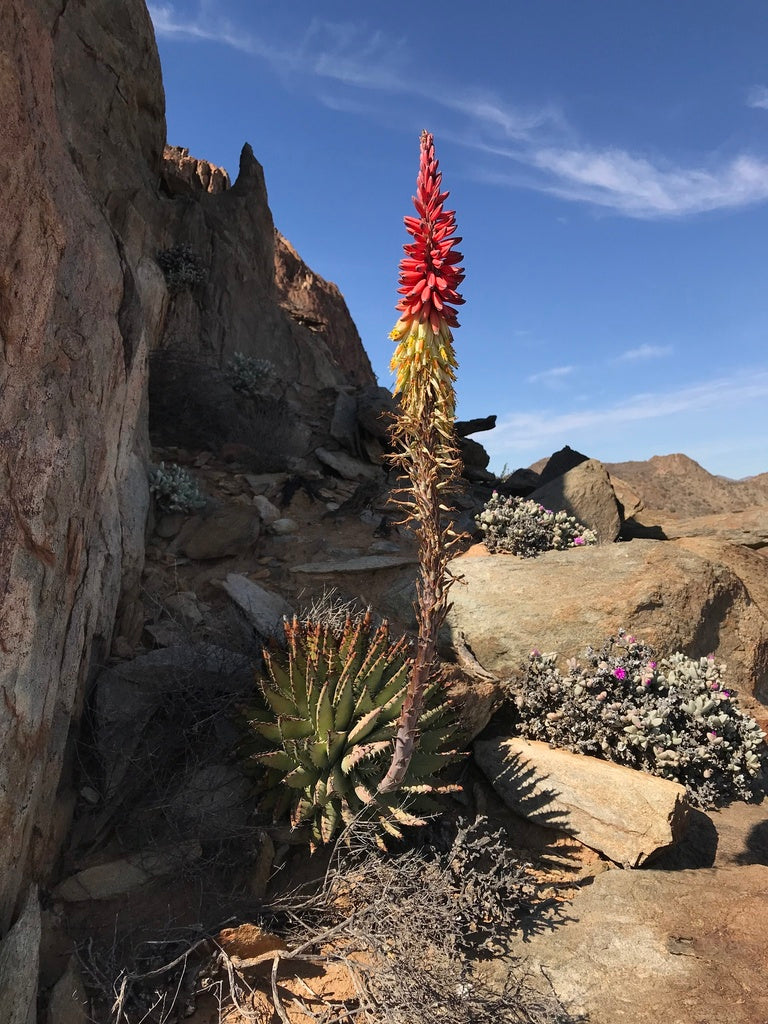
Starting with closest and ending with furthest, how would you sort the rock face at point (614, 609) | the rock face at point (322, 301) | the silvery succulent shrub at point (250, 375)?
1. the rock face at point (614, 609)
2. the silvery succulent shrub at point (250, 375)
3. the rock face at point (322, 301)

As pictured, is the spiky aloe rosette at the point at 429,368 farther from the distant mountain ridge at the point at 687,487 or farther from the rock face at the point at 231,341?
the distant mountain ridge at the point at 687,487

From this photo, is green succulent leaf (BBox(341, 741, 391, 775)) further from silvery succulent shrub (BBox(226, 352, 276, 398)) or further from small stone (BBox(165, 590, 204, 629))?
silvery succulent shrub (BBox(226, 352, 276, 398))

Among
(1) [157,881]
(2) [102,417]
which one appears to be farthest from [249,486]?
(1) [157,881]

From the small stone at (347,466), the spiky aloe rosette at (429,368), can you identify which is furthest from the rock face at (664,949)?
the small stone at (347,466)

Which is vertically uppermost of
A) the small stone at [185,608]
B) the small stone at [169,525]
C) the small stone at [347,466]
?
the small stone at [347,466]

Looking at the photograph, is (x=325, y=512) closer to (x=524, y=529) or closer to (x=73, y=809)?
(x=524, y=529)

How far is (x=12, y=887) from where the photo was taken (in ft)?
10.3

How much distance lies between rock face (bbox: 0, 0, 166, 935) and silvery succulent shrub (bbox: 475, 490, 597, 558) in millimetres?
4636

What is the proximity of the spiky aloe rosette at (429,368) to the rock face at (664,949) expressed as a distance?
205cm

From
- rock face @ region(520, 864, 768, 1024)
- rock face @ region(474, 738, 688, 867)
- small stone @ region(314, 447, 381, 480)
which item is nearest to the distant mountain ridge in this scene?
small stone @ region(314, 447, 381, 480)

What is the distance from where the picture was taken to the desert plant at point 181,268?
1647 cm

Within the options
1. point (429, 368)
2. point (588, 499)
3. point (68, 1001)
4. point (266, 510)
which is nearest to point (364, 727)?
point (68, 1001)

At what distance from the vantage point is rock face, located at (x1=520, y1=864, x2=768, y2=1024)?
11.2 ft

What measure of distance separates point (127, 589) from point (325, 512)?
176 inches
